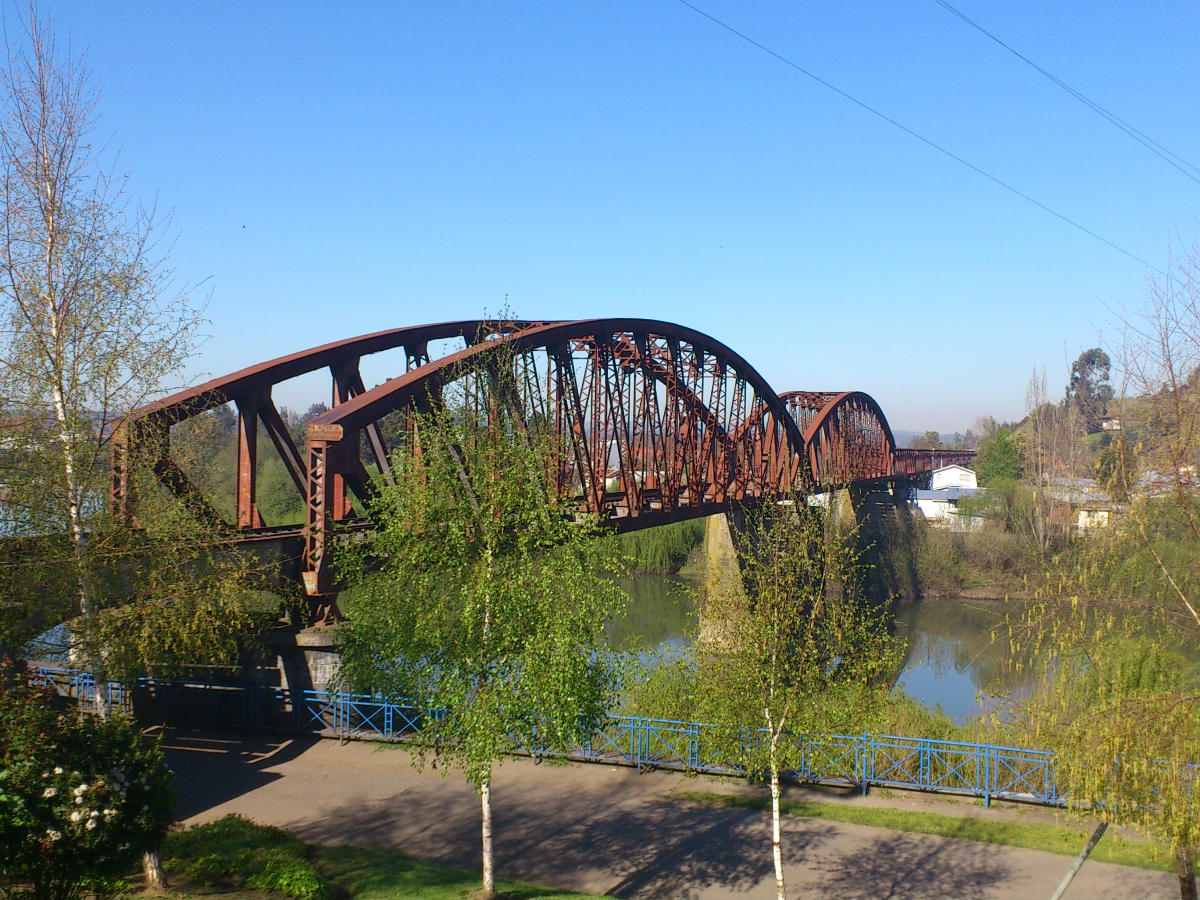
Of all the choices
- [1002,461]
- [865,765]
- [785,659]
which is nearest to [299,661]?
[785,659]

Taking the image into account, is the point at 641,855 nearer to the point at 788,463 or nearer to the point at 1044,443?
the point at 788,463

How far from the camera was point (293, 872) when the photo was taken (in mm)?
9852

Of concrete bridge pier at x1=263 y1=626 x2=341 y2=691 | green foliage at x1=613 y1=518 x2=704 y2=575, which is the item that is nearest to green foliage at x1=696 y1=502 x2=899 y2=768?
concrete bridge pier at x1=263 y1=626 x2=341 y2=691

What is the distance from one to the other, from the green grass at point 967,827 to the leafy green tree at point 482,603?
3.07 metres

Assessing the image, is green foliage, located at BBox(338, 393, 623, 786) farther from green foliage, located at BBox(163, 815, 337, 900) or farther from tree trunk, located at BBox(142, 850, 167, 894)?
tree trunk, located at BBox(142, 850, 167, 894)

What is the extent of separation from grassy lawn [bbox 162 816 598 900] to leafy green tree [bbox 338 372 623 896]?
706 millimetres

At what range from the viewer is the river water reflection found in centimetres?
3123

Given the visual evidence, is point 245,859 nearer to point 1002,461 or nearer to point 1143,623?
point 1143,623

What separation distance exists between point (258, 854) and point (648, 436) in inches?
753

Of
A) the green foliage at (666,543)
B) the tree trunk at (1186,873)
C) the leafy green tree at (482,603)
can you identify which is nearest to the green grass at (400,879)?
the leafy green tree at (482,603)

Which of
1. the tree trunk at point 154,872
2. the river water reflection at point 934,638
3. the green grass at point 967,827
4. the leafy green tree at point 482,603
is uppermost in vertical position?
the leafy green tree at point 482,603

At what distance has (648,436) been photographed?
28250mm

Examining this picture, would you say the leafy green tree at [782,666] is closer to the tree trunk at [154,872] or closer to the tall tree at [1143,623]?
the tall tree at [1143,623]

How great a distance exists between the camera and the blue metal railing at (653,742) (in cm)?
1368
